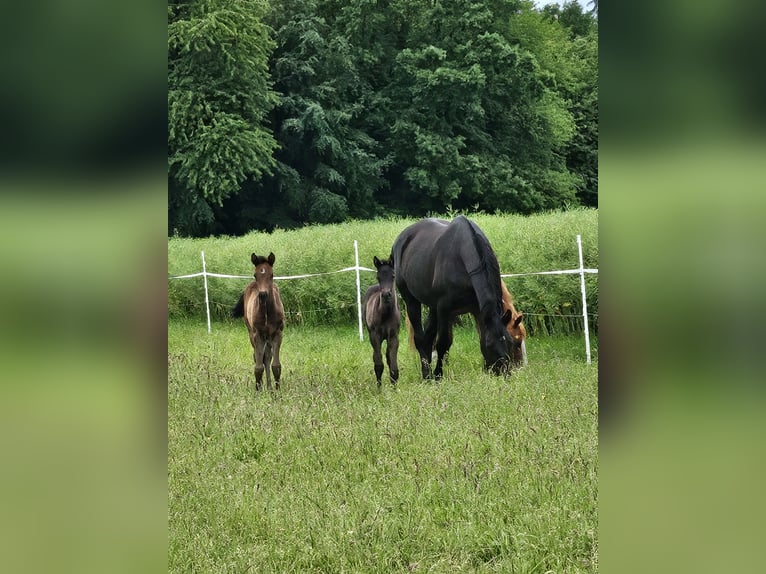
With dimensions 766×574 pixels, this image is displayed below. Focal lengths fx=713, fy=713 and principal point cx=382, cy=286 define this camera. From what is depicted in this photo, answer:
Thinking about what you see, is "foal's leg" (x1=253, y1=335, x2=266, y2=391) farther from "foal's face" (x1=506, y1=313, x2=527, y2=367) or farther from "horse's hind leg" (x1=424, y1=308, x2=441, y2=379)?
"foal's face" (x1=506, y1=313, x2=527, y2=367)

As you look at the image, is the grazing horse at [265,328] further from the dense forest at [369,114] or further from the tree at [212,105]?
the dense forest at [369,114]

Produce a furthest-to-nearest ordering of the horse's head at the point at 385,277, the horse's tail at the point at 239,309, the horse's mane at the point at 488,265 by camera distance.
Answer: the horse's tail at the point at 239,309 < the horse's head at the point at 385,277 < the horse's mane at the point at 488,265

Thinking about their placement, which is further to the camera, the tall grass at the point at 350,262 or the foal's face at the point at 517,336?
the tall grass at the point at 350,262

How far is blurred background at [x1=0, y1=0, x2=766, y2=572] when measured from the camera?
0.62m

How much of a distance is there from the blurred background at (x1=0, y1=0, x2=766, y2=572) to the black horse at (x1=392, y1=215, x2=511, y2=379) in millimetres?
4613

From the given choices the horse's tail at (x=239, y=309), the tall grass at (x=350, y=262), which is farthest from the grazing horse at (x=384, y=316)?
the tall grass at (x=350, y=262)

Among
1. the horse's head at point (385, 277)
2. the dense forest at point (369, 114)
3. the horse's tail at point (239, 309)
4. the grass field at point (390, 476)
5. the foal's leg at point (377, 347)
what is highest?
the dense forest at point (369, 114)

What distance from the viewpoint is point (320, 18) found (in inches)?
605

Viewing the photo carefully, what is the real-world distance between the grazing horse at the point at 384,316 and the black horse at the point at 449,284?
42 cm

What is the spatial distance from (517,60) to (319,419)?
1198 centimetres

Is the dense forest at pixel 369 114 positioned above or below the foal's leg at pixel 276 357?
above

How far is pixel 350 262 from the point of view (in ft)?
34.2

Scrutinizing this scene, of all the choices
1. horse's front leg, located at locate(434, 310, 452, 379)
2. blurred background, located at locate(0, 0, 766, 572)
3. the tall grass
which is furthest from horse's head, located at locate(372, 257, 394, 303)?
blurred background, located at locate(0, 0, 766, 572)
